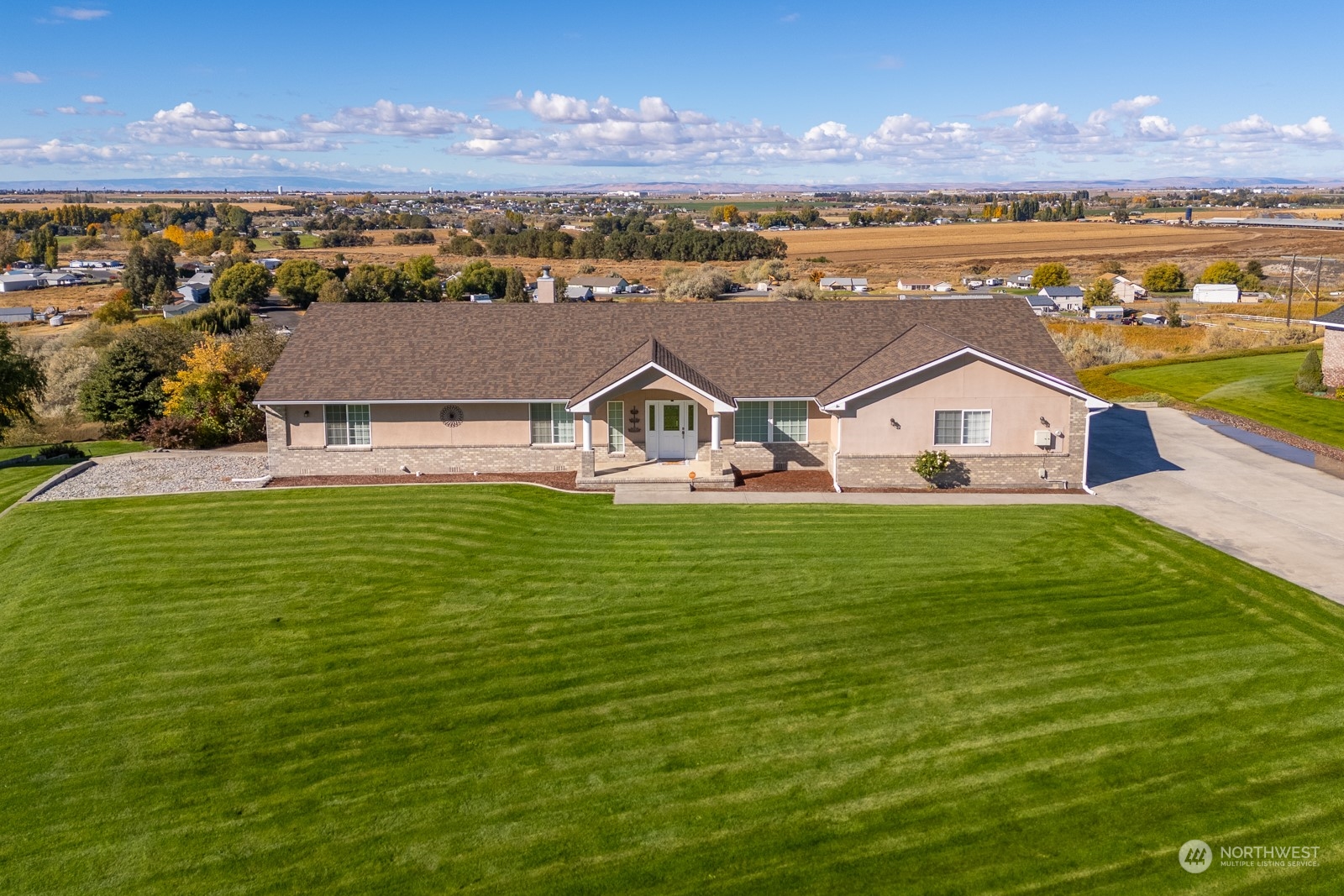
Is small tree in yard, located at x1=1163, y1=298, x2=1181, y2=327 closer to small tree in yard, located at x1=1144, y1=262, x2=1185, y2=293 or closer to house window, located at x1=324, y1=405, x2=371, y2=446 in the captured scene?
small tree in yard, located at x1=1144, y1=262, x2=1185, y2=293

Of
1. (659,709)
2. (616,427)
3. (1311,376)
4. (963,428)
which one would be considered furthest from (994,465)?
(1311,376)

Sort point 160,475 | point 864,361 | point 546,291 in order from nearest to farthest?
point 160,475
point 864,361
point 546,291

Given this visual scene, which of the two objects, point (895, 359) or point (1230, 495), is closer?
Result: point (1230, 495)

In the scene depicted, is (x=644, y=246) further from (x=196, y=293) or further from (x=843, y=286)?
Answer: (x=196, y=293)

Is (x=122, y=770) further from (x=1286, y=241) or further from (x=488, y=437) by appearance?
(x=1286, y=241)

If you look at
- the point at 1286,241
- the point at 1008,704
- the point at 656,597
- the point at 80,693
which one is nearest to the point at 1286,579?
the point at 1008,704

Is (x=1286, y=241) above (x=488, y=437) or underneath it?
above

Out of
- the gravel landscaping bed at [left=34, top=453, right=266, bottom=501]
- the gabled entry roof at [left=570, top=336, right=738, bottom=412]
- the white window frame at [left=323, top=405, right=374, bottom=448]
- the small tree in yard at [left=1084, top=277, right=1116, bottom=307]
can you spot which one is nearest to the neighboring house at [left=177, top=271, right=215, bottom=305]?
the gravel landscaping bed at [left=34, top=453, right=266, bottom=501]
